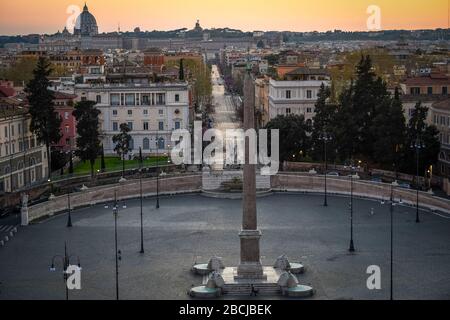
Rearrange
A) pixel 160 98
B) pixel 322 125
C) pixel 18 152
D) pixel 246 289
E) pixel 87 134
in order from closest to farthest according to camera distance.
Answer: pixel 246 289 < pixel 18 152 < pixel 87 134 < pixel 322 125 < pixel 160 98

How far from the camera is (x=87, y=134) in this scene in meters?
67.6

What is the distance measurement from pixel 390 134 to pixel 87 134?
63.5 ft

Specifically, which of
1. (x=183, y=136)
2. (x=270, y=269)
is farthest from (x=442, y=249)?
(x=183, y=136)

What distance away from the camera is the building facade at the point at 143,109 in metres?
81.1

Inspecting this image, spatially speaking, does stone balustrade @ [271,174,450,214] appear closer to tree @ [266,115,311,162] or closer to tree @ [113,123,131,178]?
tree @ [266,115,311,162]

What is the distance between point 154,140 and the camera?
81.0 m

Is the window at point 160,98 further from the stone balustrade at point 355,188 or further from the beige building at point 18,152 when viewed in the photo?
the stone balustrade at point 355,188

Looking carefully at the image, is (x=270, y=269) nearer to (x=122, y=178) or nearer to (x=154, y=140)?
(x=122, y=178)

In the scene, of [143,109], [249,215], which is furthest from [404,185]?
[143,109]

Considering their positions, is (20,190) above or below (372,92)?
below

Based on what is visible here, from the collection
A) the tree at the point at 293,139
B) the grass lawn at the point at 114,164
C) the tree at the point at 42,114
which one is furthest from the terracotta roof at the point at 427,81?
the tree at the point at 42,114

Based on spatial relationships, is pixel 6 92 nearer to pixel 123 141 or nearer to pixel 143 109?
pixel 123 141

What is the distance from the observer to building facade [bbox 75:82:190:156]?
81125 mm
